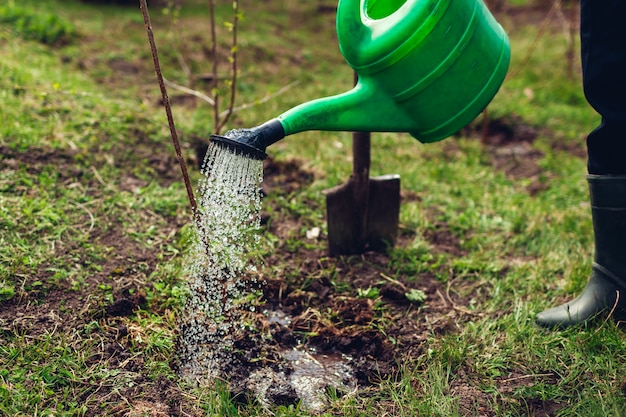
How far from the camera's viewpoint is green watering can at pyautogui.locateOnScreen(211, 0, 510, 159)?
152 centimetres

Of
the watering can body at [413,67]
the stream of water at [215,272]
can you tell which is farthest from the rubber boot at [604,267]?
the stream of water at [215,272]

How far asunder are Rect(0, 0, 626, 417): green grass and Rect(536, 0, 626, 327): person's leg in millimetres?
107

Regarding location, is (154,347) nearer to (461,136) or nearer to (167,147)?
(167,147)

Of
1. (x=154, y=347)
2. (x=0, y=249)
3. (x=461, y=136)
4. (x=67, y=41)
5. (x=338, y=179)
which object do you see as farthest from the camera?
(x=67, y=41)

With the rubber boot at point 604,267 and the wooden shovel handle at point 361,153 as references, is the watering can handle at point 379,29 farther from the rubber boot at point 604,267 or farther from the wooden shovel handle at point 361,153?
the rubber boot at point 604,267

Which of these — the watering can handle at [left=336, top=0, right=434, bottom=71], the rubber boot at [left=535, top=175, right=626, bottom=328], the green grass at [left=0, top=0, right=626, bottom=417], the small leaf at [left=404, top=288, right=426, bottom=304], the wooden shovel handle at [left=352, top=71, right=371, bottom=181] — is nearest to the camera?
the watering can handle at [left=336, top=0, right=434, bottom=71]

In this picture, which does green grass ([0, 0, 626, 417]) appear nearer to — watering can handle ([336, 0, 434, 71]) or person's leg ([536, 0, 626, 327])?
person's leg ([536, 0, 626, 327])

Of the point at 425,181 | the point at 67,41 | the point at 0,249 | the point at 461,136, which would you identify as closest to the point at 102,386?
the point at 0,249

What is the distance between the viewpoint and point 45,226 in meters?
2.12

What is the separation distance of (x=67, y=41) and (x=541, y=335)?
346cm

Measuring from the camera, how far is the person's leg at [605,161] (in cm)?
170

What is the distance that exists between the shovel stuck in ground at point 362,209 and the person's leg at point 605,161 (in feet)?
2.28

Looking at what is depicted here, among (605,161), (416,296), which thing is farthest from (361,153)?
(605,161)

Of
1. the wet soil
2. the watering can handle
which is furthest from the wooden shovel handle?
the watering can handle
